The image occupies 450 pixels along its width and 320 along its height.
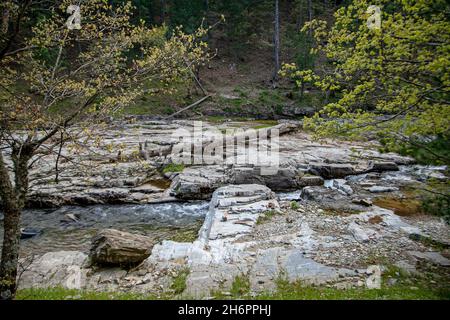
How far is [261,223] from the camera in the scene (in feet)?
38.7

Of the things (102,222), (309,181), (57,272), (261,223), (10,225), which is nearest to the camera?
(10,225)

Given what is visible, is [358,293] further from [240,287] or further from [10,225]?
[10,225]

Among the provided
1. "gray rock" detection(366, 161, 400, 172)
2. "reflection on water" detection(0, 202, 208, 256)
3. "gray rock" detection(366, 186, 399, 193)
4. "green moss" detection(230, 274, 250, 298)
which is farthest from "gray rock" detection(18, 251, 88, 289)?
"gray rock" detection(366, 161, 400, 172)

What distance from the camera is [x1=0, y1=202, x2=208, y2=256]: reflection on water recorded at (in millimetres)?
11938

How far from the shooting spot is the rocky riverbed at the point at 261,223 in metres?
8.24

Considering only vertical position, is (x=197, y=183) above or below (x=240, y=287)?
above

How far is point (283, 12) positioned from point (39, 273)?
7343 cm

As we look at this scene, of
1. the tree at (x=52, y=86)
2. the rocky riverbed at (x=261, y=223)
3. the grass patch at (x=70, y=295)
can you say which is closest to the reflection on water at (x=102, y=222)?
the rocky riverbed at (x=261, y=223)

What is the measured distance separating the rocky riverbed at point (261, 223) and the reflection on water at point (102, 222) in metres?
0.21

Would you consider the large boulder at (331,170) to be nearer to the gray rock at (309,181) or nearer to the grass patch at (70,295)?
the gray rock at (309,181)

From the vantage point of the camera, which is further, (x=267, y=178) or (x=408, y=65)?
(x=267, y=178)

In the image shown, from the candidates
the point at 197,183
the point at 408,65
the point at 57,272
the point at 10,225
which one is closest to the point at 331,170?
the point at 197,183

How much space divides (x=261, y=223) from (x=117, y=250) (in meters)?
5.77
